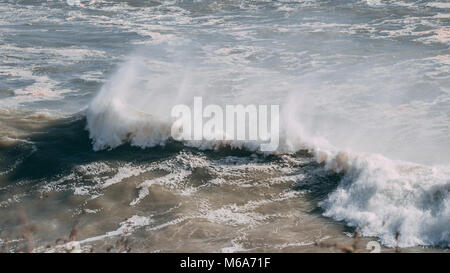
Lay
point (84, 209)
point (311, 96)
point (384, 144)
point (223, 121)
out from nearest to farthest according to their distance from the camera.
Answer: point (84, 209), point (384, 144), point (223, 121), point (311, 96)

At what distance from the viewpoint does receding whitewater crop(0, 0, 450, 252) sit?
7156mm

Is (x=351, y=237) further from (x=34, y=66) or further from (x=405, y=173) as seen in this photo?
(x=34, y=66)

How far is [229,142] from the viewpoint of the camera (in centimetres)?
991

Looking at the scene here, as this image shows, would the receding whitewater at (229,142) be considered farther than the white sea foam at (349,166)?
Yes

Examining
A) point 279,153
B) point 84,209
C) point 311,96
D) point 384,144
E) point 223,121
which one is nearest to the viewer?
point 84,209

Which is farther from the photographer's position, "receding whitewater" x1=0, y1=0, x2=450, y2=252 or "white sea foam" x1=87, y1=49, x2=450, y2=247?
"receding whitewater" x1=0, y1=0, x2=450, y2=252

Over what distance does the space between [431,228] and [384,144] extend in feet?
13.7

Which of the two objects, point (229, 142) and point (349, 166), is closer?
point (349, 166)

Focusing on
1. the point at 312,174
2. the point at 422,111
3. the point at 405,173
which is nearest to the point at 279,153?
the point at 312,174

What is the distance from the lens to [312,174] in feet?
28.9

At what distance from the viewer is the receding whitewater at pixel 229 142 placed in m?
7.16

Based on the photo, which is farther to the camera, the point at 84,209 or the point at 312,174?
the point at 312,174
